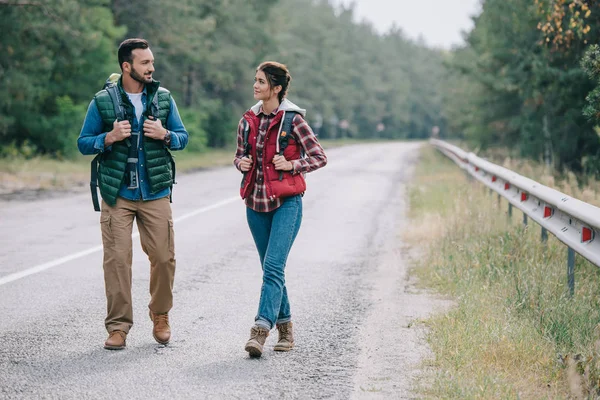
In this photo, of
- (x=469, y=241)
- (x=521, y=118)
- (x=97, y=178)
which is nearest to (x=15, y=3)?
(x=521, y=118)

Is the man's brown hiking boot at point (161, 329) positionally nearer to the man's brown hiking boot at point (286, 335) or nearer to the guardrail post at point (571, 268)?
the man's brown hiking boot at point (286, 335)

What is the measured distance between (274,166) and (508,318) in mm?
2153

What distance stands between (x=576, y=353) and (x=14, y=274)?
5.70 metres

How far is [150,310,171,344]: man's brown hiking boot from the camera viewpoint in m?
6.03

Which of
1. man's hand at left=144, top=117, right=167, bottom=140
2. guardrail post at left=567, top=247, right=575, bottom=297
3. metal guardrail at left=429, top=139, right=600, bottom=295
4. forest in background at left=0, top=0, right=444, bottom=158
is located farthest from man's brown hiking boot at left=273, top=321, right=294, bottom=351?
forest in background at left=0, top=0, right=444, bottom=158

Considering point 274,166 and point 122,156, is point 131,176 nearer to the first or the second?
point 122,156

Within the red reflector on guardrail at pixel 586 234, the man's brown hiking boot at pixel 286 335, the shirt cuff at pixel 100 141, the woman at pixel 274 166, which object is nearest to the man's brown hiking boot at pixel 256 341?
the woman at pixel 274 166

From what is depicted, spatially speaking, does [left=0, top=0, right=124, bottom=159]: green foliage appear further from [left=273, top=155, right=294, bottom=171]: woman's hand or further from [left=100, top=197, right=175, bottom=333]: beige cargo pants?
[left=273, top=155, right=294, bottom=171]: woman's hand

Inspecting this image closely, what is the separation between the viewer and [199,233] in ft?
40.7

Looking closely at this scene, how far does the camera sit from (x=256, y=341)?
570 centimetres

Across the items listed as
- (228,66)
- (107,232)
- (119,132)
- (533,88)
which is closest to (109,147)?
(119,132)

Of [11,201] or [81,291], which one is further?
[11,201]

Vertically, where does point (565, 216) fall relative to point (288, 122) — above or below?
below

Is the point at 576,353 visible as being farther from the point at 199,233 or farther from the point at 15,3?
the point at 15,3
